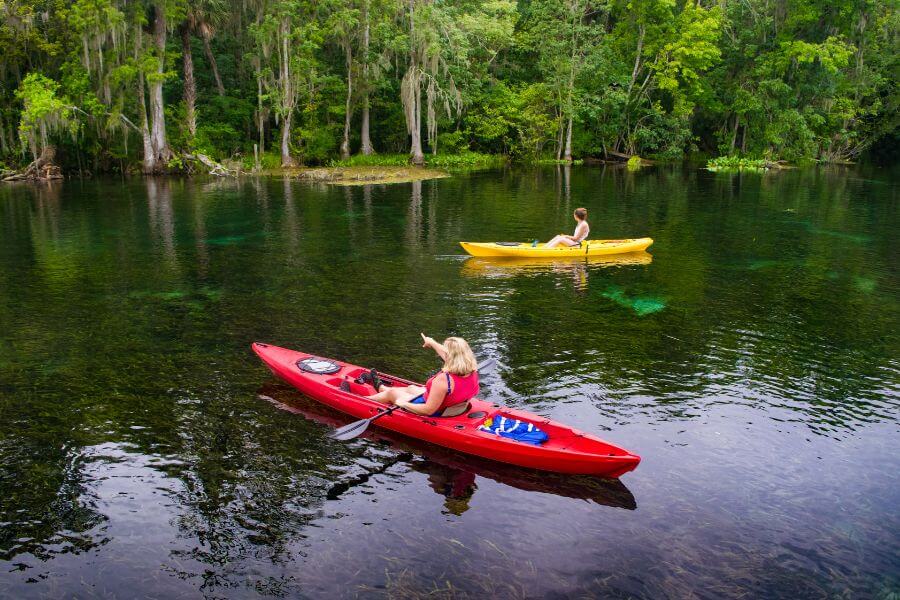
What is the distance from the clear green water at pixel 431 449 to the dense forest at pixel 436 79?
21309 mm

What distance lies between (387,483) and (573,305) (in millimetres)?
7412

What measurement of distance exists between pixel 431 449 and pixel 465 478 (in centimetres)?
76

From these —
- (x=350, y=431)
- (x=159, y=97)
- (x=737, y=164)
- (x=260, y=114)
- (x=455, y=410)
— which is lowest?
(x=350, y=431)

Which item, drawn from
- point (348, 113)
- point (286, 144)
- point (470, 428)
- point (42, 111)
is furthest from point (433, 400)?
point (286, 144)

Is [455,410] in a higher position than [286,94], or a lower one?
lower

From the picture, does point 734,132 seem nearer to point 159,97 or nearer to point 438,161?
point 438,161

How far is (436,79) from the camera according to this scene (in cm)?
4103

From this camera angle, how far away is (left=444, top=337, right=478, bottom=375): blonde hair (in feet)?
26.4

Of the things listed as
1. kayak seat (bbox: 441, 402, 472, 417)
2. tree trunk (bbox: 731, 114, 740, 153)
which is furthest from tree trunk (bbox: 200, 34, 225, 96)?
kayak seat (bbox: 441, 402, 472, 417)

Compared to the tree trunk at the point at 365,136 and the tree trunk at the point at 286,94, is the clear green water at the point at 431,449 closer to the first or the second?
the tree trunk at the point at 286,94

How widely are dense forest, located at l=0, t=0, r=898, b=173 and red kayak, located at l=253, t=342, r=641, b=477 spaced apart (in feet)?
104

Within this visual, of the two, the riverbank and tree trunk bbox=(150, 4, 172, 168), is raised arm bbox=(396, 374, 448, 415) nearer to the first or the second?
the riverbank

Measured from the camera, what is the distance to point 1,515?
23.3 ft

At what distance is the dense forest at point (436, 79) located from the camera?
36969 mm
